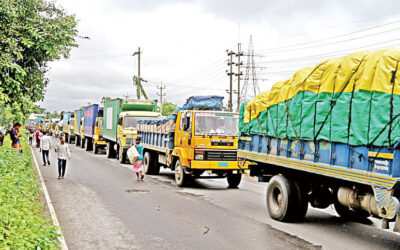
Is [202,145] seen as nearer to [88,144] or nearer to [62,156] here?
[62,156]

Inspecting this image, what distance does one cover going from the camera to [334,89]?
7156 millimetres

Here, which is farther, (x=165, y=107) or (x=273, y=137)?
(x=165, y=107)

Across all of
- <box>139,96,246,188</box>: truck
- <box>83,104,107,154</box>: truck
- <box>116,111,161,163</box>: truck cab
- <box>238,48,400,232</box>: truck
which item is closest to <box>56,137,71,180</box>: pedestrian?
<box>139,96,246,188</box>: truck

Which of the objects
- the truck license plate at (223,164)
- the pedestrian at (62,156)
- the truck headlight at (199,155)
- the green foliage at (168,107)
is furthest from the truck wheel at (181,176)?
the green foliage at (168,107)

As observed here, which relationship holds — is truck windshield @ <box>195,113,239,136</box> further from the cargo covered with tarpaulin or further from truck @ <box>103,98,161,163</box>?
truck @ <box>103,98,161,163</box>

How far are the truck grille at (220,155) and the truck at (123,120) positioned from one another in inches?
378

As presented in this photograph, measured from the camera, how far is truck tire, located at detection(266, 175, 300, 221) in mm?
Result: 8375

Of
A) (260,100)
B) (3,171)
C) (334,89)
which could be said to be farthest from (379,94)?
(3,171)

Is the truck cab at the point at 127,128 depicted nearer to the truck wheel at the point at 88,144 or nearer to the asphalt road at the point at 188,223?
the asphalt road at the point at 188,223

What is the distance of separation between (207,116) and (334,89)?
671cm

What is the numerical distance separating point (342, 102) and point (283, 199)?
8.71ft

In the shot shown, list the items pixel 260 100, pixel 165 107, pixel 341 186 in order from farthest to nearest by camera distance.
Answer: pixel 165 107 → pixel 260 100 → pixel 341 186

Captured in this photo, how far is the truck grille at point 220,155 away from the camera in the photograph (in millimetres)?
13039

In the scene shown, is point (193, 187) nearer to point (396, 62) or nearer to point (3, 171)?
point (3, 171)
